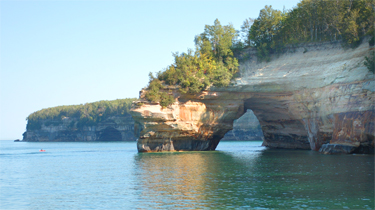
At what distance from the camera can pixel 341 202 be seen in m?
20.4

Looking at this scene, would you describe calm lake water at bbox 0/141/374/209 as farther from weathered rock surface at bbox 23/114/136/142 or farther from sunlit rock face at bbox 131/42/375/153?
weathered rock surface at bbox 23/114/136/142

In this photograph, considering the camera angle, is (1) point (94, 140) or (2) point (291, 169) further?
(1) point (94, 140)

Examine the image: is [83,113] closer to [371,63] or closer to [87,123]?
[87,123]

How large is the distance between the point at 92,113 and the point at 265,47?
125 m

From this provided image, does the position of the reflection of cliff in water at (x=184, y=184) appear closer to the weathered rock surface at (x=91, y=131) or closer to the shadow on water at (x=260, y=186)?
the shadow on water at (x=260, y=186)

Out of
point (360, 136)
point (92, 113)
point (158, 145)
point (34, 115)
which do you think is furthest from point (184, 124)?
point (34, 115)

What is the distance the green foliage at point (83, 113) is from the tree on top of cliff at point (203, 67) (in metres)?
101

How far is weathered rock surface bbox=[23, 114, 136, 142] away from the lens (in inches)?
6511

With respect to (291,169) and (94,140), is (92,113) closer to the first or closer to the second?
(94,140)

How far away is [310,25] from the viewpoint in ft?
194

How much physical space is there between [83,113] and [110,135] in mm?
15981

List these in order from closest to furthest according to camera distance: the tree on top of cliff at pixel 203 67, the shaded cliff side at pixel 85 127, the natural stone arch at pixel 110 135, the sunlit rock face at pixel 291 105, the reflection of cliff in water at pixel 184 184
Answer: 1. the reflection of cliff in water at pixel 184 184
2. the sunlit rock face at pixel 291 105
3. the tree on top of cliff at pixel 203 67
4. the shaded cliff side at pixel 85 127
5. the natural stone arch at pixel 110 135

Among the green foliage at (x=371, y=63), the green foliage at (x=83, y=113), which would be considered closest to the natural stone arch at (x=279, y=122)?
the green foliage at (x=371, y=63)

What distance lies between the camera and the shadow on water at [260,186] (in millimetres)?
20781
